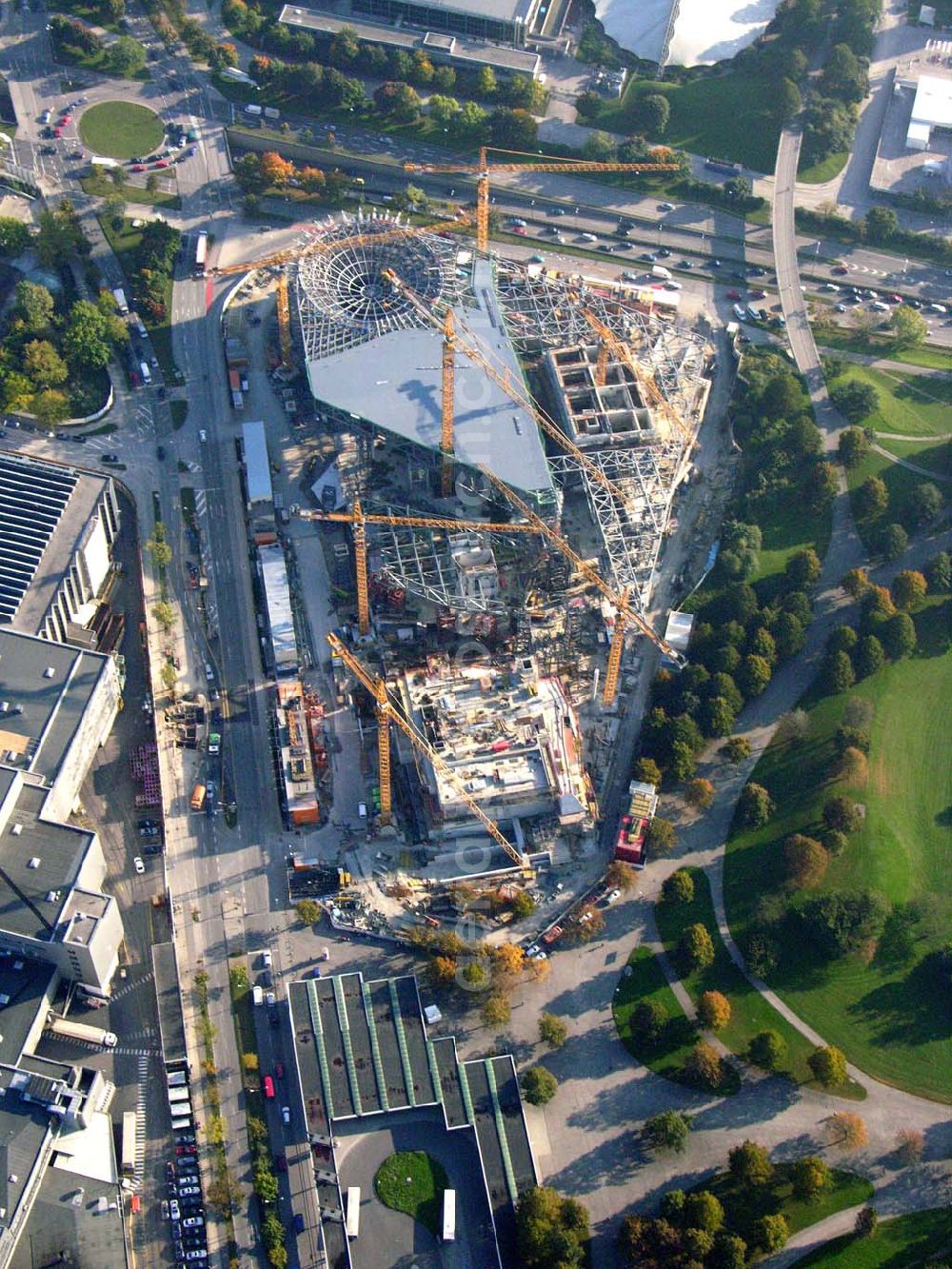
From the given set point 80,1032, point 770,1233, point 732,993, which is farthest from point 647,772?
point 80,1032

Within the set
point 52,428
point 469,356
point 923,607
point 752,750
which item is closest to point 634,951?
point 752,750

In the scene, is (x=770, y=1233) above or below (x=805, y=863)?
below

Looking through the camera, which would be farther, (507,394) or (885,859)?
(507,394)

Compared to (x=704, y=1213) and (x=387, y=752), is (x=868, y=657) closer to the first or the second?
(x=387, y=752)

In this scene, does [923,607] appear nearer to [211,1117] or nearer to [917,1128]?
[917,1128]

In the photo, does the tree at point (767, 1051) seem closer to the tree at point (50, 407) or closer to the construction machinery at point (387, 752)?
the construction machinery at point (387, 752)

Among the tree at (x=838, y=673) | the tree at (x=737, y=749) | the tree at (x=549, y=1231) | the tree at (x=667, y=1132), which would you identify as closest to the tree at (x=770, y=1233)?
the tree at (x=667, y=1132)

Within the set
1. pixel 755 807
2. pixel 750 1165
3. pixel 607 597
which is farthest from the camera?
pixel 607 597
